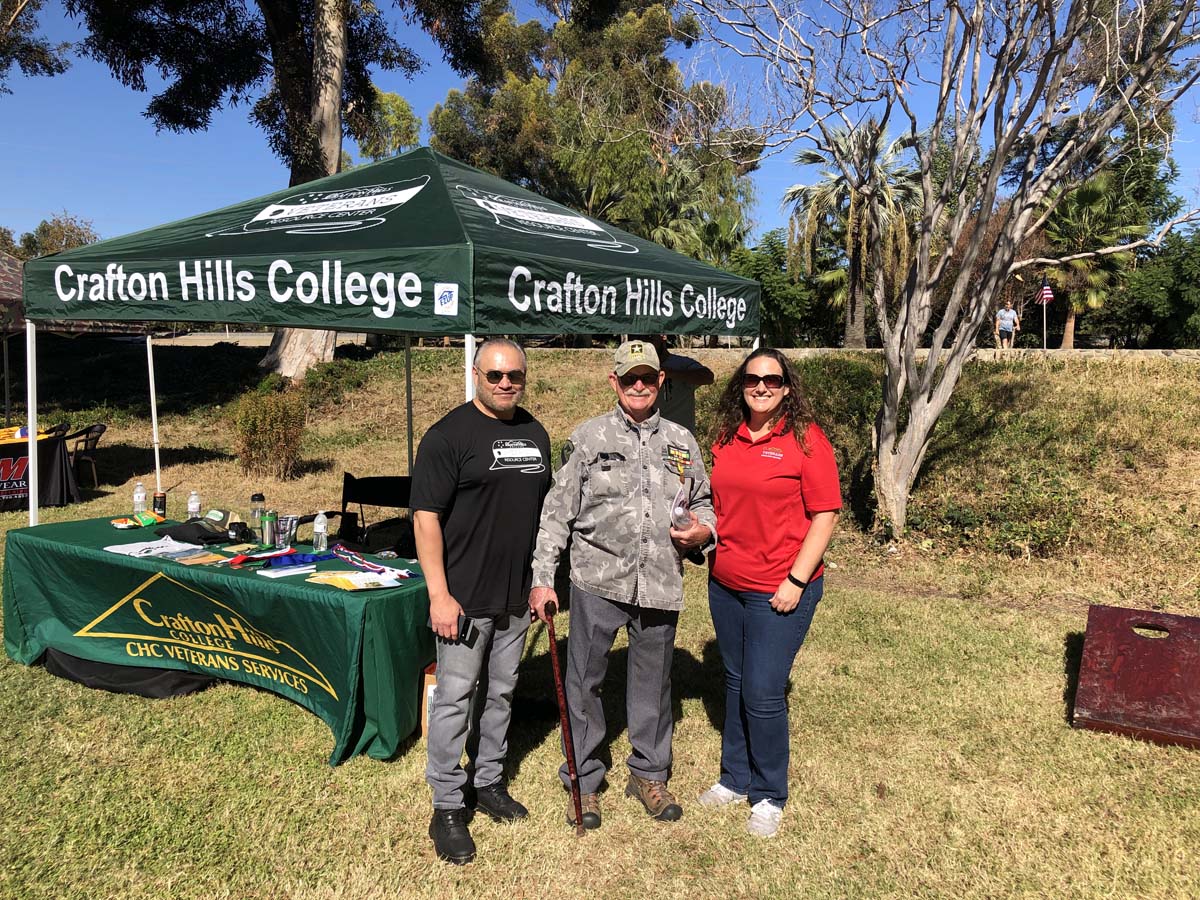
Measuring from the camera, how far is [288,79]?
18.6 m

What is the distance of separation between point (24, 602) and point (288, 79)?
17.2 metres

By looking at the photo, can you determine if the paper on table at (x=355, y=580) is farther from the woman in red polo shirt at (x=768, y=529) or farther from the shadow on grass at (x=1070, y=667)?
the shadow on grass at (x=1070, y=667)

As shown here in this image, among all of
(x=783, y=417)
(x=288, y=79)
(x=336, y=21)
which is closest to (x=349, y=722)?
(x=783, y=417)

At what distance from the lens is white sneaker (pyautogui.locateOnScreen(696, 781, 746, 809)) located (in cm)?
345

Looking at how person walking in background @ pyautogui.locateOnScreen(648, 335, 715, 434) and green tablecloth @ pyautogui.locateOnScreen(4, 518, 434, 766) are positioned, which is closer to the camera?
green tablecloth @ pyautogui.locateOnScreen(4, 518, 434, 766)

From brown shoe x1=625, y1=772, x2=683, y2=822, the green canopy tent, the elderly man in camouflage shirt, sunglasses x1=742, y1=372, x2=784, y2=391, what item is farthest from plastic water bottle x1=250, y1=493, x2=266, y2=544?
sunglasses x1=742, y1=372, x2=784, y2=391

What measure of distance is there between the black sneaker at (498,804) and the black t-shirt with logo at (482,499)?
80 cm

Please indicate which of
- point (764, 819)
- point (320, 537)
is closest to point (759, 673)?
point (764, 819)

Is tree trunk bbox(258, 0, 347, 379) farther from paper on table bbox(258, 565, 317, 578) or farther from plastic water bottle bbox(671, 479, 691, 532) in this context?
plastic water bottle bbox(671, 479, 691, 532)

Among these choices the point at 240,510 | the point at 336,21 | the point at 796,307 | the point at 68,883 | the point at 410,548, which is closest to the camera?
the point at 68,883

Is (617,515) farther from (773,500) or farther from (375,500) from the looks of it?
(375,500)

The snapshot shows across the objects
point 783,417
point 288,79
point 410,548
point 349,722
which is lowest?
point 349,722

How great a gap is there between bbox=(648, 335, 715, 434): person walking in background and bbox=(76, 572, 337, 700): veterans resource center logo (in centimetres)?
316

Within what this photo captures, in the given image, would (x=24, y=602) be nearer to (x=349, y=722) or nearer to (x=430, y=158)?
(x=349, y=722)
